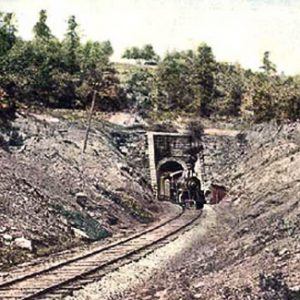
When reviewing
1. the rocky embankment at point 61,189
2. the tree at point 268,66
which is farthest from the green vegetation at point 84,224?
the tree at point 268,66

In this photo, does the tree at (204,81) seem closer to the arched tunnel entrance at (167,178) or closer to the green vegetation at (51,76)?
the green vegetation at (51,76)

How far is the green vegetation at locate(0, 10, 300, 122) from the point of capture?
62.2 metres

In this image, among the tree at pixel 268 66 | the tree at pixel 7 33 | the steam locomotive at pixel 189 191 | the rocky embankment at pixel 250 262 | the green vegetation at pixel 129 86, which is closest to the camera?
the rocky embankment at pixel 250 262

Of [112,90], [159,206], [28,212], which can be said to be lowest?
[159,206]

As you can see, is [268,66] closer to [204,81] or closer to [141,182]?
[204,81]

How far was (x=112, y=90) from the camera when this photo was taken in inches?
2623

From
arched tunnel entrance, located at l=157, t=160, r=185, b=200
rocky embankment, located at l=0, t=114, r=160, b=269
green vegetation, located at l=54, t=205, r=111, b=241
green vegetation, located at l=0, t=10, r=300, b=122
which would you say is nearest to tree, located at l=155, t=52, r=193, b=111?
green vegetation, located at l=0, t=10, r=300, b=122

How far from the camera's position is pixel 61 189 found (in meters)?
32.2

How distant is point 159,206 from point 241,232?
890 inches

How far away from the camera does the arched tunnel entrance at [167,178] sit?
5532cm

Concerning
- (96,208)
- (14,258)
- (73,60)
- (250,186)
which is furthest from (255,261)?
(73,60)

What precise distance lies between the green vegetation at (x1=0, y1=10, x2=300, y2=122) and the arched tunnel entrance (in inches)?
222

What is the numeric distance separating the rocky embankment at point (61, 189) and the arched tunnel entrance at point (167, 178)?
3.93 meters

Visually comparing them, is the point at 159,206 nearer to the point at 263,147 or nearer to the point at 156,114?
the point at 263,147
